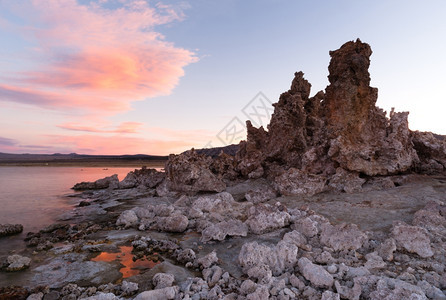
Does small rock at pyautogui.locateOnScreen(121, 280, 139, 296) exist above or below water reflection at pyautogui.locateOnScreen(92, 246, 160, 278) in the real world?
above

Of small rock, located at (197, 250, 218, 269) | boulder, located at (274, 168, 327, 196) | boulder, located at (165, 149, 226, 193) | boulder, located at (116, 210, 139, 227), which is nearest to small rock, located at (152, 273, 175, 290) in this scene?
small rock, located at (197, 250, 218, 269)

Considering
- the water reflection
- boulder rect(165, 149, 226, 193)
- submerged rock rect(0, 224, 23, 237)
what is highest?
boulder rect(165, 149, 226, 193)

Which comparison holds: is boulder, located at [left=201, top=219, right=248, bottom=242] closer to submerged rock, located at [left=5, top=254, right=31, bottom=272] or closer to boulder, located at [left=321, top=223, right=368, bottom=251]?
boulder, located at [left=321, top=223, right=368, bottom=251]

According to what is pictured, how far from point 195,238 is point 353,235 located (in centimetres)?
490

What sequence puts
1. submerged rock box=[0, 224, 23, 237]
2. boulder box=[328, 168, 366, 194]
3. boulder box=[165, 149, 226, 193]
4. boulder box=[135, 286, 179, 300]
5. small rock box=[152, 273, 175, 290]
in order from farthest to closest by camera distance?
boulder box=[165, 149, 226, 193], boulder box=[328, 168, 366, 194], submerged rock box=[0, 224, 23, 237], small rock box=[152, 273, 175, 290], boulder box=[135, 286, 179, 300]

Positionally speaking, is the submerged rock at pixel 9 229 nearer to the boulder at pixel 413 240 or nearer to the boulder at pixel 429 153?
the boulder at pixel 413 240

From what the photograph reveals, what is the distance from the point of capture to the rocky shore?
540cm

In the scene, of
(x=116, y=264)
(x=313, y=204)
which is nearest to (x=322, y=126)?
(x=313, y=204)

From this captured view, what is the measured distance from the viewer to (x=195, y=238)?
8.87 meters

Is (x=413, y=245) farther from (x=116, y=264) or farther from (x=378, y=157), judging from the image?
(x=378, y=157)

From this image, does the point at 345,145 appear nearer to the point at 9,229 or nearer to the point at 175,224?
the point at 175,224

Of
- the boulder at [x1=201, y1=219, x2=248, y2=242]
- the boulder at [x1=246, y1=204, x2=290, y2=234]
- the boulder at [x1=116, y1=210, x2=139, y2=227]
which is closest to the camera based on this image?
the boulder at [x1=201, y1=219, x2=248, y2=242]

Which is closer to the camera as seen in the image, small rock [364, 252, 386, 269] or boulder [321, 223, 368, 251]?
small rock [364, 252, 386, 269]

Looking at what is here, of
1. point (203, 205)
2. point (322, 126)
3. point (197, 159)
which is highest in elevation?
point (322, 126)
